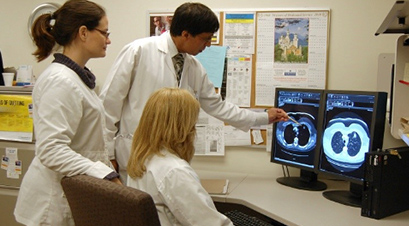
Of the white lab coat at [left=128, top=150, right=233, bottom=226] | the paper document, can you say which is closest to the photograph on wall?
the paper document

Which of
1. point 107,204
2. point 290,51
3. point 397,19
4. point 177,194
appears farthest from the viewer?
point 290,51

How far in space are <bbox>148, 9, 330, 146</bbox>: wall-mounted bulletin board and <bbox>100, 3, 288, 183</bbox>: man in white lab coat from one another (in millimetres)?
524

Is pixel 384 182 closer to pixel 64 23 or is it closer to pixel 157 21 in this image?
pixel 64 23

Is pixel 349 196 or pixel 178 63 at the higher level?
pixel 178 63

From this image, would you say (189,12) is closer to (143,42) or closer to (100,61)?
(143,42)

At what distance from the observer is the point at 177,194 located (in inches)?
51.9

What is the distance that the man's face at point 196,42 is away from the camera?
2.04 metres

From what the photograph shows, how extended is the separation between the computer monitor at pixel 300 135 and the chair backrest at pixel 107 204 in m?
1.31

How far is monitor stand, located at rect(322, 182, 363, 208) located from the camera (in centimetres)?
193

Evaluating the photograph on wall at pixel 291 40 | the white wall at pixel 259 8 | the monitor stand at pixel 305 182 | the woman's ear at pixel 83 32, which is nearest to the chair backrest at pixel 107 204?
the woman's ear at pixel 83 32

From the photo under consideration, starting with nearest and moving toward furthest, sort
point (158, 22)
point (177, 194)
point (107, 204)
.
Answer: point (107, 204)
point (177, 194)
point (158, 22)

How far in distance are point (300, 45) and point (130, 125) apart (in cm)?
112

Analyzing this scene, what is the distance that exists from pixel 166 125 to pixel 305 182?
1.15m

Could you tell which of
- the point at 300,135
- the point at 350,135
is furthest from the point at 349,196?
the point at 300,135
